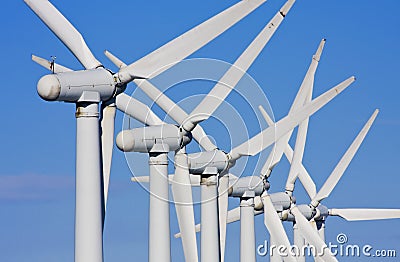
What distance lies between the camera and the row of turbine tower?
3738 cm

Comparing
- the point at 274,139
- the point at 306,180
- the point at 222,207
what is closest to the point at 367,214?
the point at 306,180

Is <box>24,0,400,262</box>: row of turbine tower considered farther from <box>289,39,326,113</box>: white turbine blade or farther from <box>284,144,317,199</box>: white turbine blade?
<box>284,144,317,199</box>: white turbine blade

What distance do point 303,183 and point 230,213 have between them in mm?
8394

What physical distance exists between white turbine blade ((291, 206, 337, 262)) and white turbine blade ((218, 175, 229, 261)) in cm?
780

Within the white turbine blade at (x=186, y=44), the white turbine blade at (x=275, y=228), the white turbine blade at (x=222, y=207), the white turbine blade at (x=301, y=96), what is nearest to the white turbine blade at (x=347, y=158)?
the white turbine blade at (x=301, y=96)

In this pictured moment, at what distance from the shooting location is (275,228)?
5938 cm

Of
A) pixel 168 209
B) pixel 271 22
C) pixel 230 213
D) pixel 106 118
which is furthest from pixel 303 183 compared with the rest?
pixel 106 118

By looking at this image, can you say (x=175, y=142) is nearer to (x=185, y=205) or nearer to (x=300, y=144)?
(x=185, y=205)

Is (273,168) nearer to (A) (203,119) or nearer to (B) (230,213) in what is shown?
(B) (230,213)

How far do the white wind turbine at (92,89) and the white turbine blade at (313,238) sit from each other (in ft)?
74.2

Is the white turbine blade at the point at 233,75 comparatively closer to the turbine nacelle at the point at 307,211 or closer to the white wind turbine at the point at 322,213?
the white wind turbine at the point at 322,213

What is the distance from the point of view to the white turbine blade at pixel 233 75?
47.6 meters

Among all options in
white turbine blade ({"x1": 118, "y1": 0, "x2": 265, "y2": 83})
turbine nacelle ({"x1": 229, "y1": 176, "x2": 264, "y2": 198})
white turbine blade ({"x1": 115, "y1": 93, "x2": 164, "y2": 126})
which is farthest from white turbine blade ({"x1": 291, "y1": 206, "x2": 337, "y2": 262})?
white turbine blade ({"x1": 118, "y1": 0, "x2": 265, "y2": 83})

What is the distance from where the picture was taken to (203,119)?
156 feet
